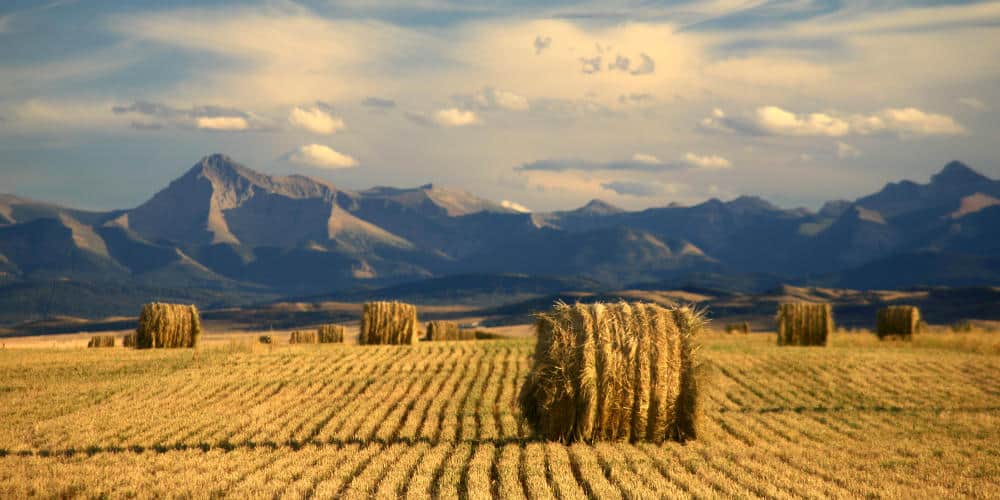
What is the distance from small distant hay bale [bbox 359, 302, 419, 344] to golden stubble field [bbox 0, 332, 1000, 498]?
6.56 metres

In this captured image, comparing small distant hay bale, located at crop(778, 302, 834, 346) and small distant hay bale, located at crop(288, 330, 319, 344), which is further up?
small distant hay bale, located at crop(778, 302, 834, 346)

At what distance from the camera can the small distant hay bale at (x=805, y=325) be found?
36.1 meters

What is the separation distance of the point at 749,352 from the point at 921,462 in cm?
1690

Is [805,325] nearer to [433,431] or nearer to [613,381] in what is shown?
[613,381]

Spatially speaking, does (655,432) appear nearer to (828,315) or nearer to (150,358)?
(150,358)

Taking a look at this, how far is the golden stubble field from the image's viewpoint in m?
12.9

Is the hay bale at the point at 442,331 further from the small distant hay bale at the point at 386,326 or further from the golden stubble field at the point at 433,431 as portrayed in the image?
the golden stubble field at the point at 433,431

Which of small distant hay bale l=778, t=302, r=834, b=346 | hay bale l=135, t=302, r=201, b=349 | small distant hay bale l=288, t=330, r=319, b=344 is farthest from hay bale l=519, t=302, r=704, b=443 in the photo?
small distant hay bale l=288, t=330, r=319, b=344

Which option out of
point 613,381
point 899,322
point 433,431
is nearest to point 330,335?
point 899,322

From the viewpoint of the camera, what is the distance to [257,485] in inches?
495

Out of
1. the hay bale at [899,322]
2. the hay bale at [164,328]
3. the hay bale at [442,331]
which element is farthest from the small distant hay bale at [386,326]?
the hay bale at [899,322]

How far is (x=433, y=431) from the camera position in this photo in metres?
17.3

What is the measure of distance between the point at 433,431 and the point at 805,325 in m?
22.5

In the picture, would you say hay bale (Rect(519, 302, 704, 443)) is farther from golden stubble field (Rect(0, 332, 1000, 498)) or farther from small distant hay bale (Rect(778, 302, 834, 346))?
small distant hay bale (Rect(778, 302, 834, 346))
